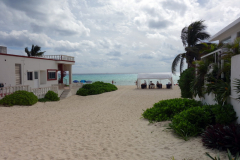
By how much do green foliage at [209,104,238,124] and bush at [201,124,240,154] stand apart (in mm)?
615

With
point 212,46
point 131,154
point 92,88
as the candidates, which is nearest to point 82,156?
point 131,154

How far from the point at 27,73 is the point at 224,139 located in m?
16.7

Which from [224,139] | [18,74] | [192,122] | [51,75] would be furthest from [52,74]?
[224,139]

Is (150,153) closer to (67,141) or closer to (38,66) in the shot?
(67,141)

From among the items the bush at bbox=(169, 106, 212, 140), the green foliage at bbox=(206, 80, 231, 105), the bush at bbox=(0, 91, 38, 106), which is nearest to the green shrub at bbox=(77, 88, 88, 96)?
the bush at bbox=(0, 91, 38, 106)

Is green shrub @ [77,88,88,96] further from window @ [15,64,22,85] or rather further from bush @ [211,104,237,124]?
bush @ [211,104,237,124]

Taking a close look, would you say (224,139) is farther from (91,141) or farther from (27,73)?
(27,73)

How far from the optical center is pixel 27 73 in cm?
1686

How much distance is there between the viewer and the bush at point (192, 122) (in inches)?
236

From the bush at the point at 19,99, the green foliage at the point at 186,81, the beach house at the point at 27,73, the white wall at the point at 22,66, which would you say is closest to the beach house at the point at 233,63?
the green foliage at the point at 186,81

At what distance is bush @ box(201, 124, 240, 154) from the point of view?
4.50 m

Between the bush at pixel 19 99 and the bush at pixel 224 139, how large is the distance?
38.7 ft

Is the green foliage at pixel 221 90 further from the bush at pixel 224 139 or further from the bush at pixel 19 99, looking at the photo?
the bush at pixel 19 99

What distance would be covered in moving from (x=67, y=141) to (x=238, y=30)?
8.50m
